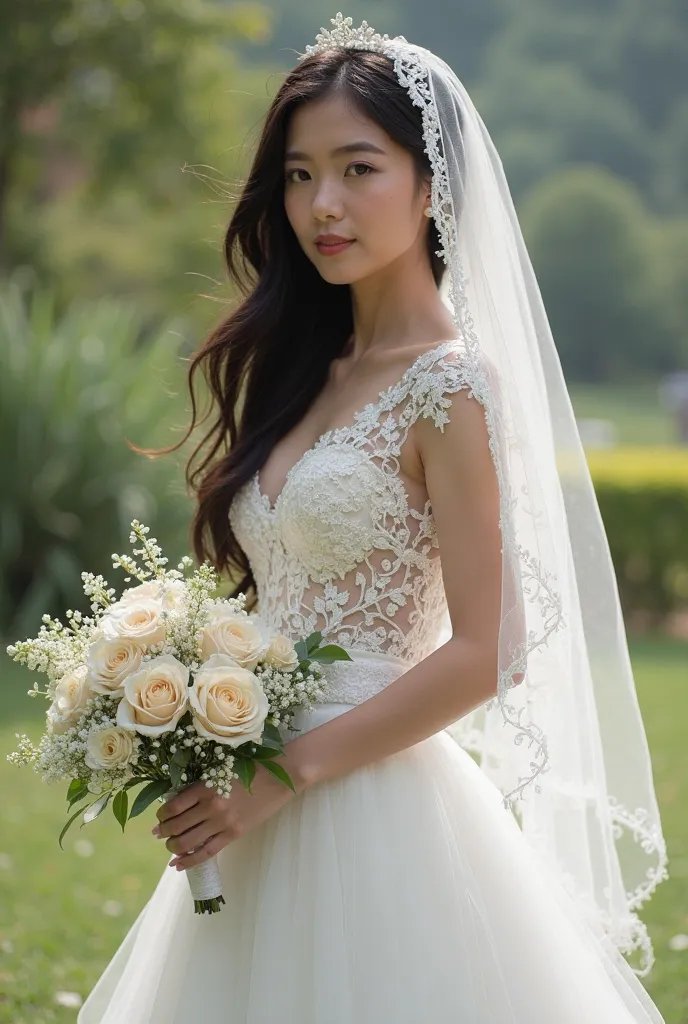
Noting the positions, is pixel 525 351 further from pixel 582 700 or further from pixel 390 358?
pixel 582 700

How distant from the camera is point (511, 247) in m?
2.92

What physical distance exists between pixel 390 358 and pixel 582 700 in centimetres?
92

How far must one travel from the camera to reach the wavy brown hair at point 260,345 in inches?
125

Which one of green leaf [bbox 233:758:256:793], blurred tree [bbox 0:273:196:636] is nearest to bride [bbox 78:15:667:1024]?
green leaf [bbox 233:758:256:793]

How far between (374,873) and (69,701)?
73 cm

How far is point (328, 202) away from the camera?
9.18 feet

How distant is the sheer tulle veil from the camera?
2699 mm

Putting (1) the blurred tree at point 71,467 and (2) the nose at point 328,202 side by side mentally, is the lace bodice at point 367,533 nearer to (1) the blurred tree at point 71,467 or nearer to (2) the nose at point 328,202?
(2) the nose at point 328,202

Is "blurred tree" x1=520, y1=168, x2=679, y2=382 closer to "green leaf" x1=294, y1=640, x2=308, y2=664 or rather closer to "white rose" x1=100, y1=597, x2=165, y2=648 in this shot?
"green leaf" x1=294, y1=640, x2=308, y2=664

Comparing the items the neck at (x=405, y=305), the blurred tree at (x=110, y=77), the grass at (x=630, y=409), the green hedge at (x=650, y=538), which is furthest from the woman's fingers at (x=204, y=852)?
the grass at (x=630, y=409)

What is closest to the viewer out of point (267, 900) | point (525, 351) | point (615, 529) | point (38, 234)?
point (267, 900)

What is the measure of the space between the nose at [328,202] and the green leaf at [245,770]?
1.20m

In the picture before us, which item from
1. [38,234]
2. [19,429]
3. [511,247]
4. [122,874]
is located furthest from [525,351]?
[38,234]

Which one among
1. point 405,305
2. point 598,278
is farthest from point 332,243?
point 598,278
